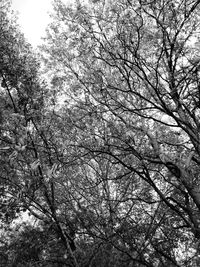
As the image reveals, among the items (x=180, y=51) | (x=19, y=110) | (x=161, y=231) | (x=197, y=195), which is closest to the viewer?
(x=197, y=195)

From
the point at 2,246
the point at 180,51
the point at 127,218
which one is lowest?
the point at 2,246

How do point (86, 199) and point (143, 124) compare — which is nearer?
point (143, 124)

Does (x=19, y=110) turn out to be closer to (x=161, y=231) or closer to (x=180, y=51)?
(x=180, y=51)

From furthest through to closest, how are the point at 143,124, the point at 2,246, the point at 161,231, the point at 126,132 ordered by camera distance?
1. the point at 2,246
2. the point at 161,231
3. the point at 143,124
4. the point at 126,132

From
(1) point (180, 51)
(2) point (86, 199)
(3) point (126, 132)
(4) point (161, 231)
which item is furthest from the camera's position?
(4) point (161, 231)

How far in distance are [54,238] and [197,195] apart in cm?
547

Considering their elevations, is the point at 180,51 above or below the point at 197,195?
above

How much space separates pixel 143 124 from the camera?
7.22 metres

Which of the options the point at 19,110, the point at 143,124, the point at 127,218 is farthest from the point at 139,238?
the point at 19,110

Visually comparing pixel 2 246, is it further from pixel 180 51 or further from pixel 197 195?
pixel 180 51

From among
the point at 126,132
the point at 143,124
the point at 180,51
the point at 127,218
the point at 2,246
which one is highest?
the point at 180,51

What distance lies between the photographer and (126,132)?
6.08 meters

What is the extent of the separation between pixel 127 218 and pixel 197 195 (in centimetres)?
408

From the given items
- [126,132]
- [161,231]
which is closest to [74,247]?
[161,231]
